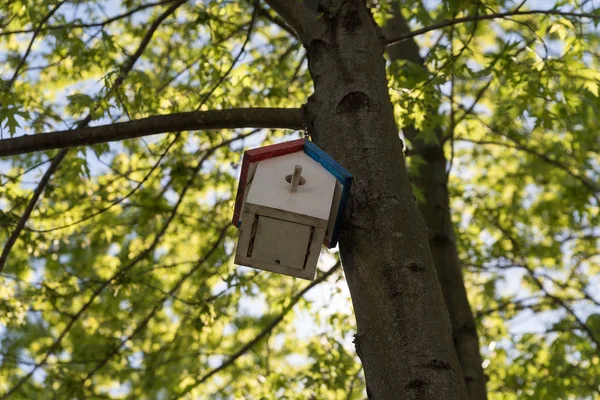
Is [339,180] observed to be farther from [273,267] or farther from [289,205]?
[273,267]

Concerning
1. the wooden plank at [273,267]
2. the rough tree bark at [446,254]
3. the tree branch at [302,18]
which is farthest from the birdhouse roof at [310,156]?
the rough tree bark at [446,254]

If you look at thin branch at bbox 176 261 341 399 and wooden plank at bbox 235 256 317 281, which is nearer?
wooden plank at bbox 235 256 317 281

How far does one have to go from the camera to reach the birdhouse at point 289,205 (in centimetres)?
218

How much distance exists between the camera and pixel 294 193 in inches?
87.3

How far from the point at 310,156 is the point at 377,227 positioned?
1.29 ft

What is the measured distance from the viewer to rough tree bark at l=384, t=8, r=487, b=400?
11.9ft

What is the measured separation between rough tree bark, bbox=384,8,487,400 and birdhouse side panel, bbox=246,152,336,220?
1290 millimetres

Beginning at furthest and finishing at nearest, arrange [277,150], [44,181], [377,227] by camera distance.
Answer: [44,181], [277,150], [377,227]

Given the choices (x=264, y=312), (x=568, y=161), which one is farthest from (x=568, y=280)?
(x=264, y=312)

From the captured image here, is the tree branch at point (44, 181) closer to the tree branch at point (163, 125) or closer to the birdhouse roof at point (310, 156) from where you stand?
the tree branch at point (163, 125)

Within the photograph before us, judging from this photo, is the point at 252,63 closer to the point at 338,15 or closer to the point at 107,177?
the point at 107,177

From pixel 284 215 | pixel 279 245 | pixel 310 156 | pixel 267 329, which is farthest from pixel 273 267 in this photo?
pixel 267 329

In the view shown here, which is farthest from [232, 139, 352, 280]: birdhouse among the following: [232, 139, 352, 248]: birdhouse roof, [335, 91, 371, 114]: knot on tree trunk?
[335, 91, 371, 114]: knot on tree trunk

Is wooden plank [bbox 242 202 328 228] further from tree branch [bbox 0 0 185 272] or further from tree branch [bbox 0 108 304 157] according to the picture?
tree branch [bbox 0 0 185 272]
